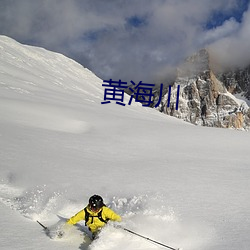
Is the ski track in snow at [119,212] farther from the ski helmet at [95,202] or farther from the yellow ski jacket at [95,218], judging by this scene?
the ski helmet at [95,202]

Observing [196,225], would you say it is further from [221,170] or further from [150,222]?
[221,170]

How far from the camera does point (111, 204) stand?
712 cm

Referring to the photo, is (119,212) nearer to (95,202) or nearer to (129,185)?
(95,202)

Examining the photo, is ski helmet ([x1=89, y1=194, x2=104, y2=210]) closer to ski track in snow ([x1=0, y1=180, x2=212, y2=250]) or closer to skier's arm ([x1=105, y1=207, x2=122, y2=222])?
skier's arm ([x1=105, y1=207, x2=122, y2=222])

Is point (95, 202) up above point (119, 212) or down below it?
above

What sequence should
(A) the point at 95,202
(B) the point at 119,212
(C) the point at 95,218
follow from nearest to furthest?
(A) the point at 95,202 → (C) the point at 95,218 → (B) the point at 119,212

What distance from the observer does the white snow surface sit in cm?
554

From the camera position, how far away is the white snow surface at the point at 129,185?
5535 millimetres

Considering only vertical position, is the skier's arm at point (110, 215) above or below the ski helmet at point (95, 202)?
below

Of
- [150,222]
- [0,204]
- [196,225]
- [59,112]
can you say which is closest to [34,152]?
[0,204]

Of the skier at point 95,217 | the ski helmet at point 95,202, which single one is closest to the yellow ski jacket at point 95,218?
the skier at point 95,217

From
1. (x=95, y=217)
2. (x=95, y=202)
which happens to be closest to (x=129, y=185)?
(x=95, y=217)

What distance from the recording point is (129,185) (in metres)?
8.14

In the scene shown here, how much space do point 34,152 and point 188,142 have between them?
6.89 meters
